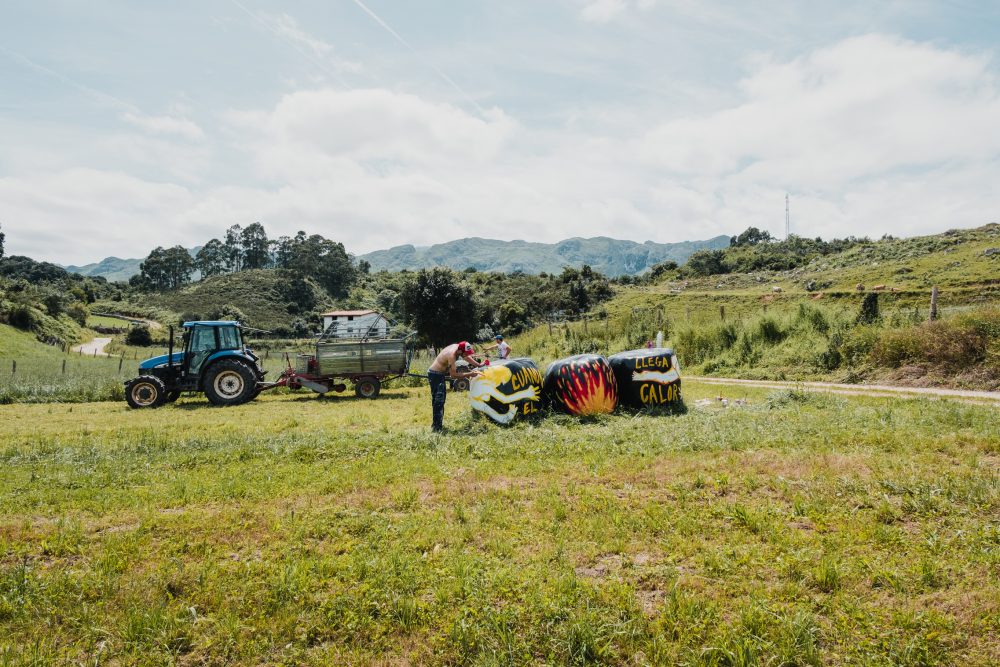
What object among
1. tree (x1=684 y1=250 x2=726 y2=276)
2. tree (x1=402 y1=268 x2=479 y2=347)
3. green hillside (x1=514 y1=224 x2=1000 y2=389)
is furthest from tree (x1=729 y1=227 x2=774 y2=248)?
tree (x1=402 y1=268 x2=479 y2=347)

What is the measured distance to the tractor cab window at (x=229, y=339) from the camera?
1827 cm

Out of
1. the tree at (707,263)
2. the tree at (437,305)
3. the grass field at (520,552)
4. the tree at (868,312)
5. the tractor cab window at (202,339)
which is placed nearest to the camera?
the grass field at (520,552)

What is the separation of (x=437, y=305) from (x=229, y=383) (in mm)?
32400

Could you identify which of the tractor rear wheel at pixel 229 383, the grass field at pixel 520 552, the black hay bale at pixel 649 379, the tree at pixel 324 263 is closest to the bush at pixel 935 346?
the grass field at pixel 520 552

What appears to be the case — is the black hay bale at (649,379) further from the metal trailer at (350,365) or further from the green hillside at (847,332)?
the metal trailer at (350,365)

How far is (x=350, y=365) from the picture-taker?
1889cm

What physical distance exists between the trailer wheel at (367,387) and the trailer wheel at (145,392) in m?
5.82

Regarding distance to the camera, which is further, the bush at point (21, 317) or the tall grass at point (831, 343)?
the bush at point (21, 317)

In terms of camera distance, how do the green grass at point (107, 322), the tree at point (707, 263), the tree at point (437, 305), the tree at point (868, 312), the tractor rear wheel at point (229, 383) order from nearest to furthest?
the tractor rear wheel at point (229, 383) < the tree at point (868, 312) < the tree at point (437, 305) < the green grass at point (107, 322) < the tree at point (707, 263)

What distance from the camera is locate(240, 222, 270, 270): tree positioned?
143 metres

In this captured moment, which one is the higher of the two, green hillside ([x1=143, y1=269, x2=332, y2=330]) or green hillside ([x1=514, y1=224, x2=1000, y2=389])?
green hillside ([x1=143, y1=269, x2=332, y2=330])

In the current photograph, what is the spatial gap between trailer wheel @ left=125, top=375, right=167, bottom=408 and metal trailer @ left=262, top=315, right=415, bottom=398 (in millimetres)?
3022

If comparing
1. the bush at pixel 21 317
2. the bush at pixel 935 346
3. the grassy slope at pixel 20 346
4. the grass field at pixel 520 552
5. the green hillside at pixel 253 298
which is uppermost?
the green hillside at pixel 253 298

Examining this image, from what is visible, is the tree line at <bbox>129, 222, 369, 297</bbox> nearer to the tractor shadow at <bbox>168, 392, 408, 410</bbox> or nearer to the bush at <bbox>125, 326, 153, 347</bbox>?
the bush at <bbox>125, 326, 153, 347</bbox>
